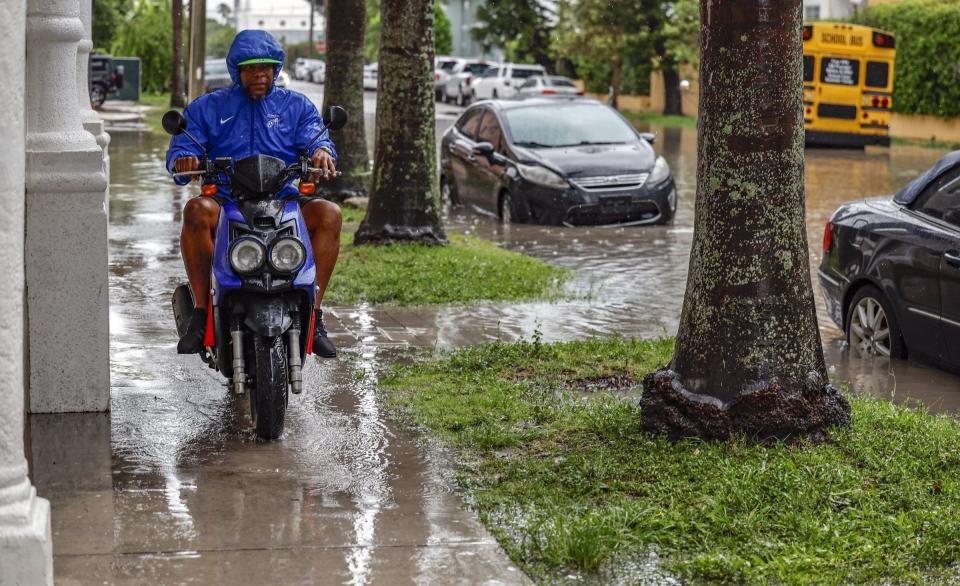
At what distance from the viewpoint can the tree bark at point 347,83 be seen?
56.4ft

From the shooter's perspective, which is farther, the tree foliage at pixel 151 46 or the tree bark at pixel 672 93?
the tree bark at pixel 672 93

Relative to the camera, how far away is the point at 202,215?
22.2 feet

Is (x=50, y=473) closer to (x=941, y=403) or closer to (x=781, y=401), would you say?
(x=781, y=401)

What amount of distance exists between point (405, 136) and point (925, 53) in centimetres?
2462

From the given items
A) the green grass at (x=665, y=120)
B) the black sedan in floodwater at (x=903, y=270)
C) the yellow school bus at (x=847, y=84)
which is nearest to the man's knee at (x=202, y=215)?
the black sedan in floodwater at (x=903, y=270)

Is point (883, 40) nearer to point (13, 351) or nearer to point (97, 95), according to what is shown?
point (97, 95)

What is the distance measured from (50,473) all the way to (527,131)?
11.8m

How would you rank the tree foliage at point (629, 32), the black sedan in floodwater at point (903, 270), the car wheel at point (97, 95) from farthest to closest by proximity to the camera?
the tree foliage at point (629, 32), the car wheel at point (97, 95), the black sedan in floodwater at point (903, 270)

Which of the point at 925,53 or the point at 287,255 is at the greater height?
the point at 925,53

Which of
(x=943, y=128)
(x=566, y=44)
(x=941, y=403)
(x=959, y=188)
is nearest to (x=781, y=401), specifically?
(x=941, y=403)

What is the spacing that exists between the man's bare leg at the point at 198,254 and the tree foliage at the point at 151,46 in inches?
1687

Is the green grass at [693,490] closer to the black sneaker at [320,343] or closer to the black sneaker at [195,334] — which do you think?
the black sneaker at [320,343]

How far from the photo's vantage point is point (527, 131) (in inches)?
680

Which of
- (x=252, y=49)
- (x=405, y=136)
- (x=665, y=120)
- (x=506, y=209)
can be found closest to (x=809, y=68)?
(x=506, y=209)
